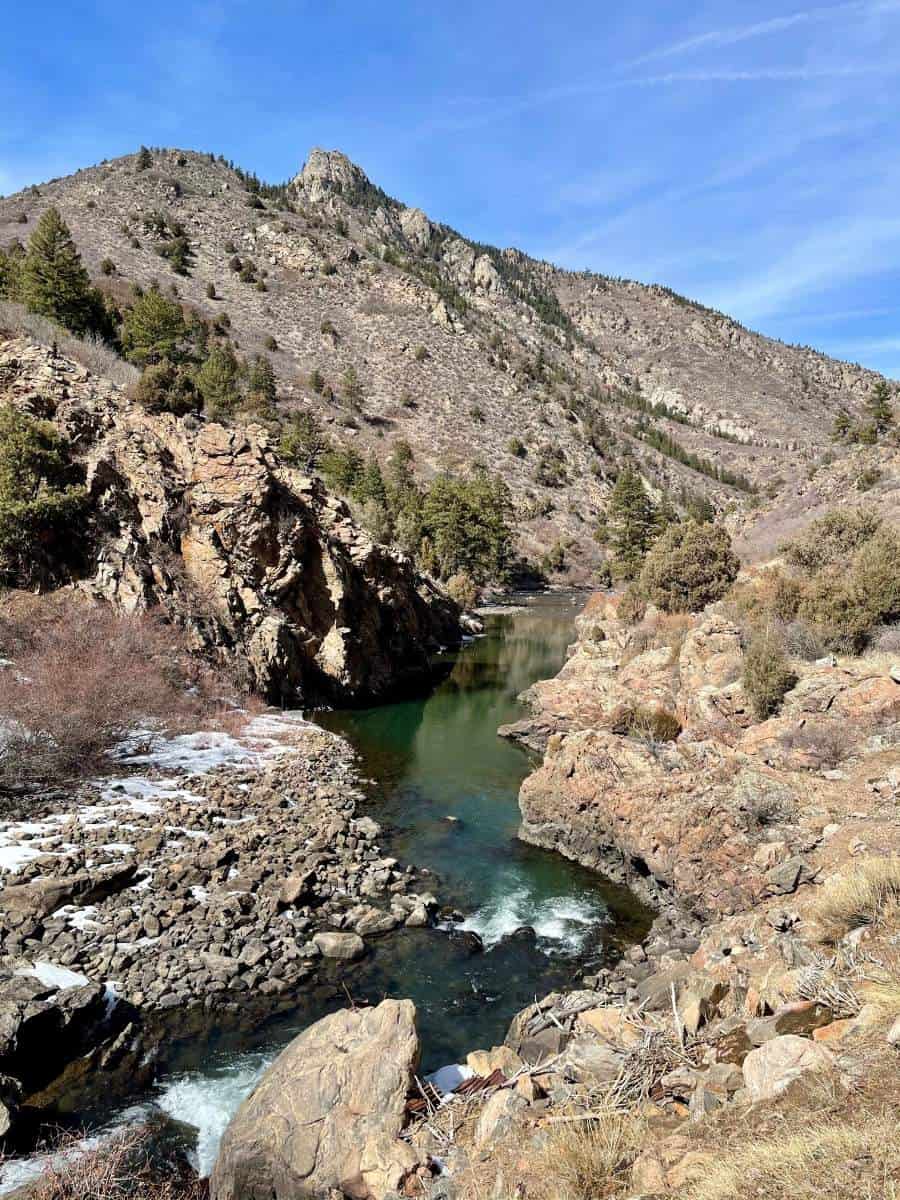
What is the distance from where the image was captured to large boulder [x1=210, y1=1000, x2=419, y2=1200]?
5.31 m

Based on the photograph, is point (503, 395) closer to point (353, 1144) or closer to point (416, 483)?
point (416, 483)

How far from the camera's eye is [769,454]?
422 ft

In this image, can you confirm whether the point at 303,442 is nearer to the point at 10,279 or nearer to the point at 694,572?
the point at 10,279

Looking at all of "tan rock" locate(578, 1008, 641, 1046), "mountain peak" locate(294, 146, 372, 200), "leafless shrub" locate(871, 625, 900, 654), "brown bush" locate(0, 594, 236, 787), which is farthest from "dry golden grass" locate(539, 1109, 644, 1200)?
"mountain peak" locate(294, 146, 372, 200)

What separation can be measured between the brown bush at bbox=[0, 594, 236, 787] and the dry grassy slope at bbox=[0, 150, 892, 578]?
47.5 meters

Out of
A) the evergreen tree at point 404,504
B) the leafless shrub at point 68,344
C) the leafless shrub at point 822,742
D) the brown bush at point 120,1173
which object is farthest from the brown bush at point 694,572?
the evergreen tree at point 404,504

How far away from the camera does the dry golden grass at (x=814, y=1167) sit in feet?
9.64

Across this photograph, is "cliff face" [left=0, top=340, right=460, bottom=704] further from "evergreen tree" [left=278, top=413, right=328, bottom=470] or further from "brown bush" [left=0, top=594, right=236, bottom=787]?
"evergreen tree" [left=278, top=413, right=328, bottom=470]

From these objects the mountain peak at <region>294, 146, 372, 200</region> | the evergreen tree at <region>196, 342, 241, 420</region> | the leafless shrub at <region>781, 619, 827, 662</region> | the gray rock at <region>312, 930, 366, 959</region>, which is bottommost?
the gray rock at <region>312, 930, 366, 959</region>

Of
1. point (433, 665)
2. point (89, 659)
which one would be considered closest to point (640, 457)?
point (433, 665)

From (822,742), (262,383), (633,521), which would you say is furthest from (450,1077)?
(262,383)

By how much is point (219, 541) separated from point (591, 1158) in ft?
84.7

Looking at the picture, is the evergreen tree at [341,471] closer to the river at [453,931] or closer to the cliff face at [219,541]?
the cliff face at [219,541]

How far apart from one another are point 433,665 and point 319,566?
10.3 meters
